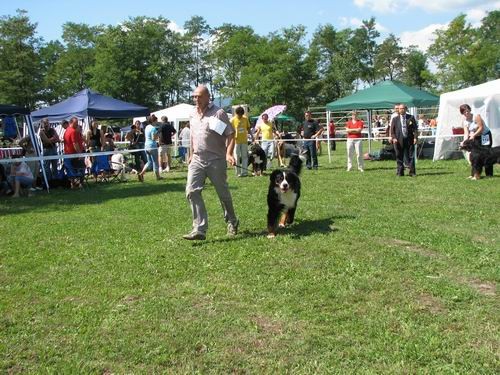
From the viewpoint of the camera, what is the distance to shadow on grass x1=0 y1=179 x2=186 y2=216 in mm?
10203

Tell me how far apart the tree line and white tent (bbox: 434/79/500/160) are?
95.7ft

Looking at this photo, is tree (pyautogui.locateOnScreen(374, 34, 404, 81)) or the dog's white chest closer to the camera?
the dog's white chest

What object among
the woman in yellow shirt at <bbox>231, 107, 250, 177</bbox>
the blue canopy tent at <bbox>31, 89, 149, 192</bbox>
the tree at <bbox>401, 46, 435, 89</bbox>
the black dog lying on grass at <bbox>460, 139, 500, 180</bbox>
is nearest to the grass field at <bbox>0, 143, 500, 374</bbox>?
the black dog lying on grass at <bbox>460, 139, 500, 180</bbox>

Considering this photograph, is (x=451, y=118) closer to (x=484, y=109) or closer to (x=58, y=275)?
(x=484, y=109)

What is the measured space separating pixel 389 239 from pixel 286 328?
9.18 feet

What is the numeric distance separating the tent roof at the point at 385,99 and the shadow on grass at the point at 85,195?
8.38 metres

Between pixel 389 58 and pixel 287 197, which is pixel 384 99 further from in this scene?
pixel 389 58

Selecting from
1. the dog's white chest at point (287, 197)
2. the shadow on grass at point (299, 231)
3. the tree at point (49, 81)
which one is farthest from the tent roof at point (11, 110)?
the tree at point (49, 81)

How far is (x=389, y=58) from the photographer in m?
65.9

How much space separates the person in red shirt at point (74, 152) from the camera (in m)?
13.0

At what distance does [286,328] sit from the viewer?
11.9ft

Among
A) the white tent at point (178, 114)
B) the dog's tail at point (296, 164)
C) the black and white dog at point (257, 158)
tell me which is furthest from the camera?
the white tent at point (178, 114)

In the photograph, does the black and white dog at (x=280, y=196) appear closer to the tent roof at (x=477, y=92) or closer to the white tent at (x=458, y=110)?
the white tent at (x=458, y=110)

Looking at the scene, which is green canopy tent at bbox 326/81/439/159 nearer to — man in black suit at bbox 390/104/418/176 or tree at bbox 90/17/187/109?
man in black suit at bbox 390/104/418/176
